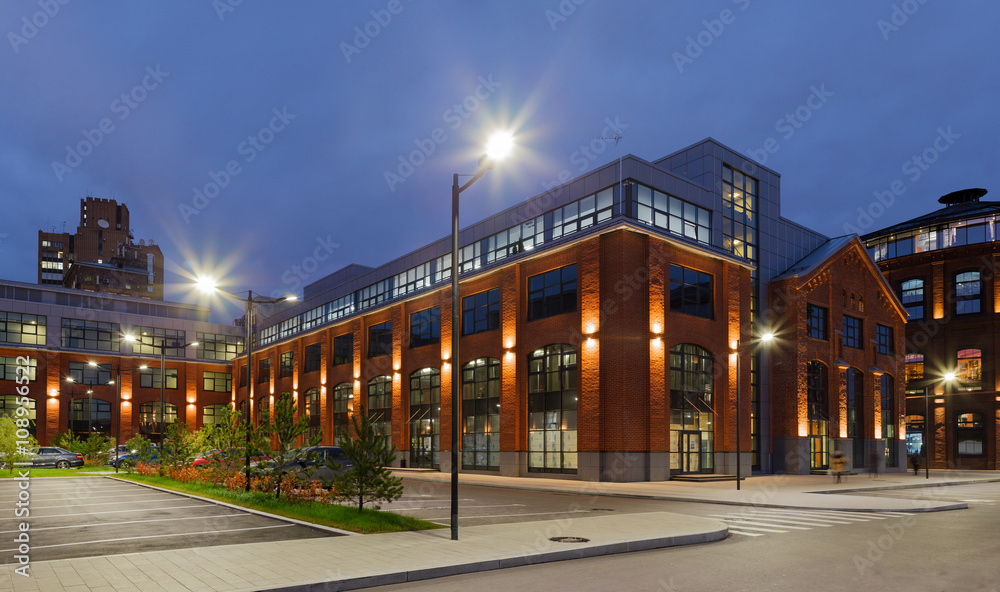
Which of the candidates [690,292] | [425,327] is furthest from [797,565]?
[425,327]

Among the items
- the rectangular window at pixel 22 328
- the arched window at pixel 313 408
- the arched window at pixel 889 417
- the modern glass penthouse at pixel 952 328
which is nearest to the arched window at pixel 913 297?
the modern glass penthouse at pixel 952 328

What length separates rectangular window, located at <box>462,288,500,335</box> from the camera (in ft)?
135

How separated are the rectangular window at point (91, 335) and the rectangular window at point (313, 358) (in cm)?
2603

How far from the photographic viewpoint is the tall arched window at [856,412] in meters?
47.3

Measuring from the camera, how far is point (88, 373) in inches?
2867

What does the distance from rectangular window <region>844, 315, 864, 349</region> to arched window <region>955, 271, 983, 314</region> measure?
15.5m

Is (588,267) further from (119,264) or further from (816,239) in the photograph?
(119,264)

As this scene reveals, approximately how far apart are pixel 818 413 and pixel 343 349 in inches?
1450

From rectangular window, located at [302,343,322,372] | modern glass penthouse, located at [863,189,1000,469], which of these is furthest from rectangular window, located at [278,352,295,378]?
modern glass penthouse, located at [863,189,1000,469]

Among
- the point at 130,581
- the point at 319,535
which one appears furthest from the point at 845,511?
the point at 130,581

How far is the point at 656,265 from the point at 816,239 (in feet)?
71.9

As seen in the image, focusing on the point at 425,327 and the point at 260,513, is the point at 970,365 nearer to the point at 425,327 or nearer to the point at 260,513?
the point at 425,327

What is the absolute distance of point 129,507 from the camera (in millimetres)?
19719

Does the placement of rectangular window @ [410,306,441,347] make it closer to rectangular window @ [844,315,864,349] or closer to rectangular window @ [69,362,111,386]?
rectangular window @ [844,315,864,349]
